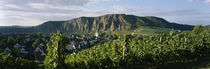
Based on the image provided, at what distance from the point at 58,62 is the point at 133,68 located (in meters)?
14.8

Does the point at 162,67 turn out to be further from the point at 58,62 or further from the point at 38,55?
the point at 38,55

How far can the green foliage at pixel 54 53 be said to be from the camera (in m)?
7.96

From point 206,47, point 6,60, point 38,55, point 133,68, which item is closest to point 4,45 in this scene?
point 38,55

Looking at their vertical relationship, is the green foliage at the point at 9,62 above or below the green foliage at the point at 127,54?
below

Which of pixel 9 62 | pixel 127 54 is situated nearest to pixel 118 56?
pixel 127 54

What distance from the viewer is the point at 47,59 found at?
803 centimetres

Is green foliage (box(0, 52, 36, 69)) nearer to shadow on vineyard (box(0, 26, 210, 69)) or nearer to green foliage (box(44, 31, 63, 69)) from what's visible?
shadow on vineyard (box(0, 26, 210, 69))

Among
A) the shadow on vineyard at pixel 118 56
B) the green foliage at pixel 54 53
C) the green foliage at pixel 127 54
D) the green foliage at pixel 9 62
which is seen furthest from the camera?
the green foliage at pixel 9 62

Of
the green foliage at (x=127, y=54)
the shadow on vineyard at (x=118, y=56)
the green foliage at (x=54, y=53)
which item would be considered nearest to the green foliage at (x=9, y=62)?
the shadow on vineyard at (x=118, y=56)

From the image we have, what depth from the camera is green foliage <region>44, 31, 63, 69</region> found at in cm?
796

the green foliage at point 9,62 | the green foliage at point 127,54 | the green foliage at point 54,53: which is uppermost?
the green foliage at point 54,53

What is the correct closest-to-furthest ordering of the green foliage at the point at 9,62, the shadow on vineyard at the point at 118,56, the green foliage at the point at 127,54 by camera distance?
1. the shadow on vineyard at the point at 118,56
2. the green foliage at the point at 127,54
3. the green foliage at the point at 9,62

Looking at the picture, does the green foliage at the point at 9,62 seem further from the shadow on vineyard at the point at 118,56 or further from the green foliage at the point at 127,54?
the green foliage at the point at 127,54

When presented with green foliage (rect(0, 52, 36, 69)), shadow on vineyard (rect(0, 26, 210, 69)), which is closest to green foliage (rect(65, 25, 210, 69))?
shadow on vineyard (rect(0, 26, 210, 69))
